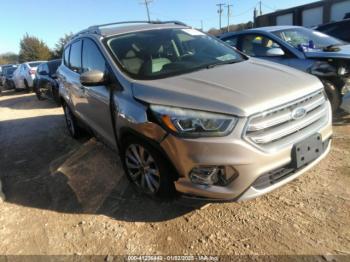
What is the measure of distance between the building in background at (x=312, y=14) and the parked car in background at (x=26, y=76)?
19034mm

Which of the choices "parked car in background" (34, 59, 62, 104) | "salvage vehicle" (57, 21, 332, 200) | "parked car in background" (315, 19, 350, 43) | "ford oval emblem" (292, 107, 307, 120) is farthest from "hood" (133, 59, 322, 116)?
"parked car in background" (34, 59, 62, 104)

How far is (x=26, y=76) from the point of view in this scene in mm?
15875

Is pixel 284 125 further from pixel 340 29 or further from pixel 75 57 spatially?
pixel 340 29

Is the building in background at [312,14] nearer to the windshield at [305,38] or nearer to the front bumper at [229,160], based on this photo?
the windshield at [305,38]

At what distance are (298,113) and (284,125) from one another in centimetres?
20

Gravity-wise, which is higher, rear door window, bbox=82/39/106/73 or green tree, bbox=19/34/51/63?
rear door window, bbox=82/39/106/73

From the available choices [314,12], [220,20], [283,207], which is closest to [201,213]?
[283,207]

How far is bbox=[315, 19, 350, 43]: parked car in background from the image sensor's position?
863 centimetres

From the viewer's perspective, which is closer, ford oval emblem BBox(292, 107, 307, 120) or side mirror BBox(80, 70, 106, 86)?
ford oval emblem BBox(292, 107, 307, 120)

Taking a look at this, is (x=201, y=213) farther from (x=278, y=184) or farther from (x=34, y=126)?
(x=34, y=126)

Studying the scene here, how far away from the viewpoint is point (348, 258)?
8.11ft

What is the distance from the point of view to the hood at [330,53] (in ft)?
16.6

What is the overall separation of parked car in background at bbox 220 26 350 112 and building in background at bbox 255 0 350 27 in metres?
18.7

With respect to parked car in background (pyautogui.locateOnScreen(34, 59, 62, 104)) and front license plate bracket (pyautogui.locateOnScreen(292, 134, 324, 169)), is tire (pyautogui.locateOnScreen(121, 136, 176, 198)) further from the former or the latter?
parked car in background (pyautogui.locateOnScreen(34, 59, 62, 104))
